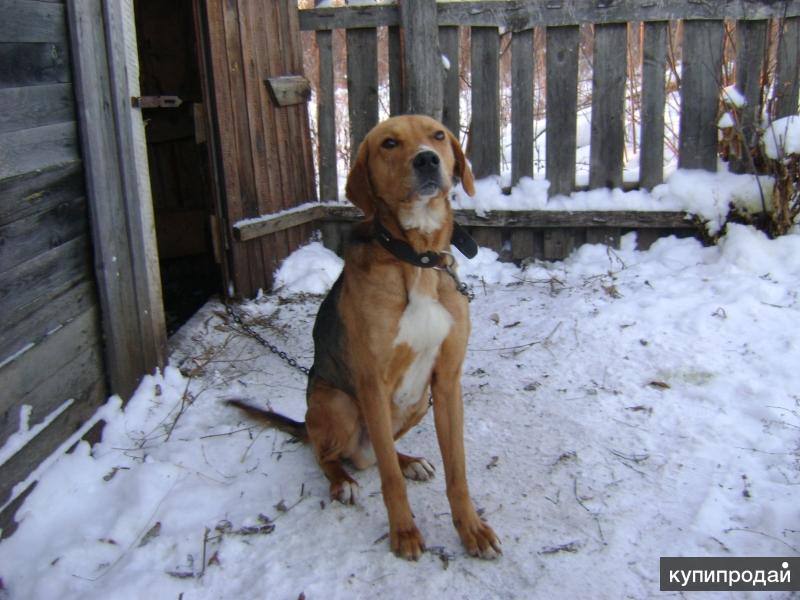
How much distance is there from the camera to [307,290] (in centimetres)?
572

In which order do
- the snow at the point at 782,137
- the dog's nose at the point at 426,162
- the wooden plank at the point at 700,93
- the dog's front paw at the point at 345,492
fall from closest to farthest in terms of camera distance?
1. the dog's nose at the point at 426,162
2. the dog's front paw at the point at 345,492
3. the snow at the point at 782,137
4. the wooden plank at the point at 700,93

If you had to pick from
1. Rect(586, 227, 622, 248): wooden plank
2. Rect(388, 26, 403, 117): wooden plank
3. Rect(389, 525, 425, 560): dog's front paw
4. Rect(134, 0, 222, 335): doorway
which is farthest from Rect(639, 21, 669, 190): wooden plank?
Rect(389, 525, 425, 560): dog's front paw

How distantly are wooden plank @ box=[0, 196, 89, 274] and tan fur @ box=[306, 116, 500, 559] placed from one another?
1271 millimetres

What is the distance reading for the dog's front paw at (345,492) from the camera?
3.06m

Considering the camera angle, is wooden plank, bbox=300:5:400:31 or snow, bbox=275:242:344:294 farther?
wooden plank, bbox=300:5:400:31

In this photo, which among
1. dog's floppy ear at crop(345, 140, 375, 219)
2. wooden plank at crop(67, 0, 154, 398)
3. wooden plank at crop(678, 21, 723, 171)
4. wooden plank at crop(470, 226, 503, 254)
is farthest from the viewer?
wooden plank at crop(470, 226, 503, 254)

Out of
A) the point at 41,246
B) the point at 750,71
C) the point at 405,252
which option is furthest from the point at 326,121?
the point at 405,252

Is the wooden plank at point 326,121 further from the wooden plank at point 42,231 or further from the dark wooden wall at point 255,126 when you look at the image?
the wooden plank at point 42,231

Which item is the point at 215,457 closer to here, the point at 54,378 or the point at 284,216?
the point at 54,378

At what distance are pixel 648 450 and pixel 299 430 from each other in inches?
63.2

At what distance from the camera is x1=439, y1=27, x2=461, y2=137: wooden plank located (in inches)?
231

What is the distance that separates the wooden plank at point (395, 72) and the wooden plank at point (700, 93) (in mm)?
2183

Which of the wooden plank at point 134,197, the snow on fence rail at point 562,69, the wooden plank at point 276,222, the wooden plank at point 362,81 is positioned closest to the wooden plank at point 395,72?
the snow on fence rail at point 562,69

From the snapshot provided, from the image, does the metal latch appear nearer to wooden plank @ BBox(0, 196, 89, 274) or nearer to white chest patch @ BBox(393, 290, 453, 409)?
wooden plank @ BBox(0, 196, 89, 274)
